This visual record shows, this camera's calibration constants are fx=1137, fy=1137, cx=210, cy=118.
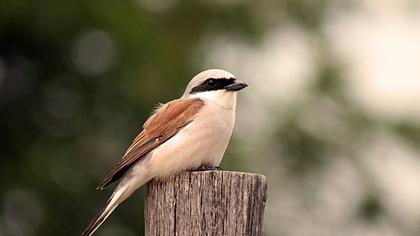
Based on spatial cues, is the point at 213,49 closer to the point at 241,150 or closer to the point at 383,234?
the point at 241,150

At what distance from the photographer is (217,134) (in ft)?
21.5

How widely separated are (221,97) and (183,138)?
0.45m

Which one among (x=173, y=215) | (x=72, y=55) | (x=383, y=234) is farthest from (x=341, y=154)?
(x=173, y=215)

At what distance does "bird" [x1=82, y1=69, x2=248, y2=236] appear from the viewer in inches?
246

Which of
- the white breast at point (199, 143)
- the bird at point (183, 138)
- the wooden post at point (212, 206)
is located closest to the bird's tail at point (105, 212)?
the bird at point (183, 138)

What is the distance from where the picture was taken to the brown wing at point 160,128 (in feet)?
20.9

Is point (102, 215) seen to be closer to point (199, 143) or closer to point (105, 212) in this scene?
point (105, 212)

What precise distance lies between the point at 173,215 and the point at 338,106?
10226 millimetres

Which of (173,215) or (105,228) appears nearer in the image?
(173,215)

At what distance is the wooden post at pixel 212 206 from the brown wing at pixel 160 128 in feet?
3.59

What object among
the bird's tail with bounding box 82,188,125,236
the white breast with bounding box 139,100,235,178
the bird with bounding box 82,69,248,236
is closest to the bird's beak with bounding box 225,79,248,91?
the bird with bounding box 82,69,248,236

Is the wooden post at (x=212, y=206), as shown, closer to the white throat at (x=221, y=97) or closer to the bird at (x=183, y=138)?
the bird at (x=183, y=138)

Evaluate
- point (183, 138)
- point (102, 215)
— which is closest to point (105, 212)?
point (102, 215)

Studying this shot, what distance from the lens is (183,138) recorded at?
6480 millimetres
